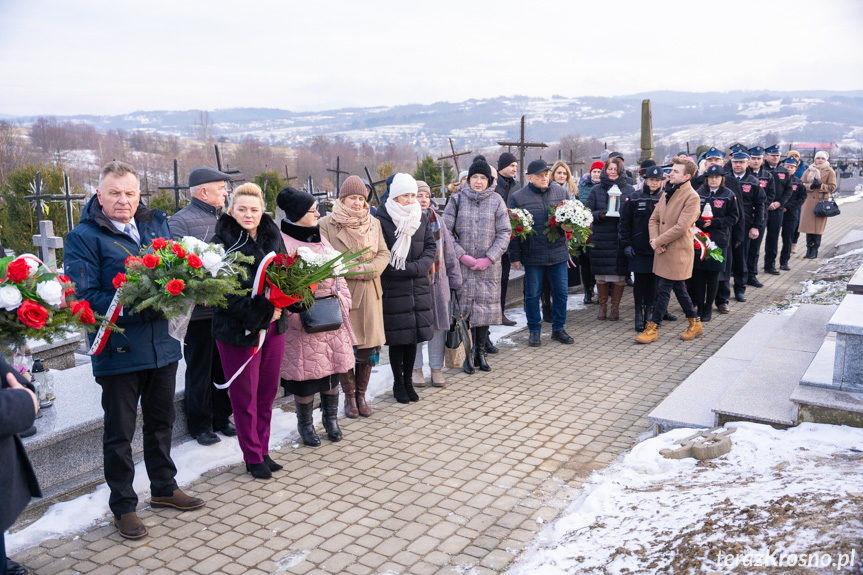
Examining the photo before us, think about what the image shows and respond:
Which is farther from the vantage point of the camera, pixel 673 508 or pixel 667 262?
pixel 667 262

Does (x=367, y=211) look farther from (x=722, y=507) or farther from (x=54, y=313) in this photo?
(x=722, y=507)

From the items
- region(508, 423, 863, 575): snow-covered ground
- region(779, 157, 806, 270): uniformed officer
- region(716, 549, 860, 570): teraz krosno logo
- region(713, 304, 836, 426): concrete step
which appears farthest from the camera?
region(779, 157, 806, 270): uniformed officer

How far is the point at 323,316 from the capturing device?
16.2 feet

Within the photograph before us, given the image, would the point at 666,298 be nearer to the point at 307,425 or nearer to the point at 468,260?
the point at 468,260

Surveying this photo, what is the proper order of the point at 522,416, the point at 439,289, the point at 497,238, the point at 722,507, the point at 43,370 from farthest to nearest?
1. the point at 497,238
2. the point at 439,289
3. the point at 522,416
4. the point at 43,370
5. the point at 722,507

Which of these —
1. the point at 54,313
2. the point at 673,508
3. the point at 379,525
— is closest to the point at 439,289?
the point at 379,525

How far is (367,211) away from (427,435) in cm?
181

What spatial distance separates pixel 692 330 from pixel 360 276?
14.3 ft

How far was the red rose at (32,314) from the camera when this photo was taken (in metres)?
2.76

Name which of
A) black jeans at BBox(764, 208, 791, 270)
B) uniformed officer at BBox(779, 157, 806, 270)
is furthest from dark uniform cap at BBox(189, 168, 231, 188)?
uniformed officer at BBox(779, 157, 806, 270)

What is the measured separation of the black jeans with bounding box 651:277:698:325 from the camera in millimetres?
7930

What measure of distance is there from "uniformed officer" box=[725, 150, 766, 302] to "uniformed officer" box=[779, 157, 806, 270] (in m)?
2.03

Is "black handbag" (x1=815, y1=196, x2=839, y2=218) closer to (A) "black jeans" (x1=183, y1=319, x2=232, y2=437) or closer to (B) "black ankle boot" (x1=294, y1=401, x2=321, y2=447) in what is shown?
(B) "black ankle boot" (x1=294, y1=401, x2=321, y2=447)

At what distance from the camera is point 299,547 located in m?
3.78
